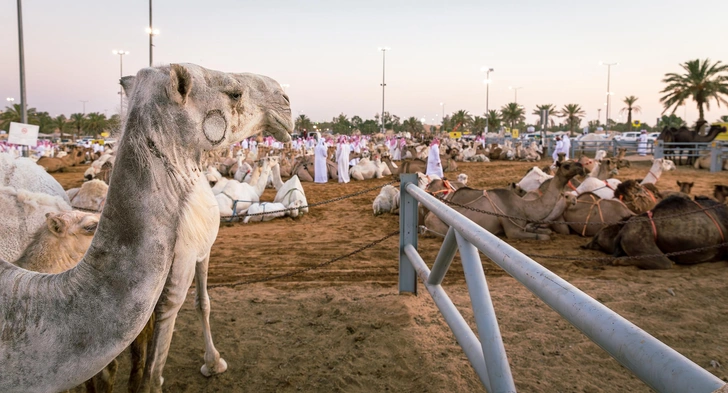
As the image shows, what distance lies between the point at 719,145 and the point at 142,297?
26310mm

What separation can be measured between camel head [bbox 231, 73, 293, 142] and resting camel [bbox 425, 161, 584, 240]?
6946 millimetres

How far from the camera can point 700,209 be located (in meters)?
6.72

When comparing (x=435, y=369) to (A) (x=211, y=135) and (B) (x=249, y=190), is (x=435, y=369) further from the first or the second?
(B) (x=249, y=190)

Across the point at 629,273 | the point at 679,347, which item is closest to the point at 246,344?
the point at 679,347

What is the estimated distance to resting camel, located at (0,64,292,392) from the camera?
167cm

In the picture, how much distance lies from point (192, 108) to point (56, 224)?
4.46 ft

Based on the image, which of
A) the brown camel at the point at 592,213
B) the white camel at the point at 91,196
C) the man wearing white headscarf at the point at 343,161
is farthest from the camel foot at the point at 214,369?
the man wearing white headscarf at the point at 343,161

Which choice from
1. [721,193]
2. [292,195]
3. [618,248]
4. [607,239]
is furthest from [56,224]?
[721,193]

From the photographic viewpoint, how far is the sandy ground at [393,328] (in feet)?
11.7

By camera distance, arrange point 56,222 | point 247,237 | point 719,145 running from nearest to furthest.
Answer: point 56,222 < point 247,237 < point 719,145

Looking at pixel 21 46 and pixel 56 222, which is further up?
pixel 21 46

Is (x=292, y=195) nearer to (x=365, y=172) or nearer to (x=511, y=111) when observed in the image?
(x=365, y=172)

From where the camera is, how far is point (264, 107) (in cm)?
228

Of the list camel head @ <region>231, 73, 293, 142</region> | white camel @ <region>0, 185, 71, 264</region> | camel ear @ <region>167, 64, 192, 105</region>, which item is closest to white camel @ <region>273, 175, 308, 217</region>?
white camel @ <region>0, 185, 71, 264</region>
